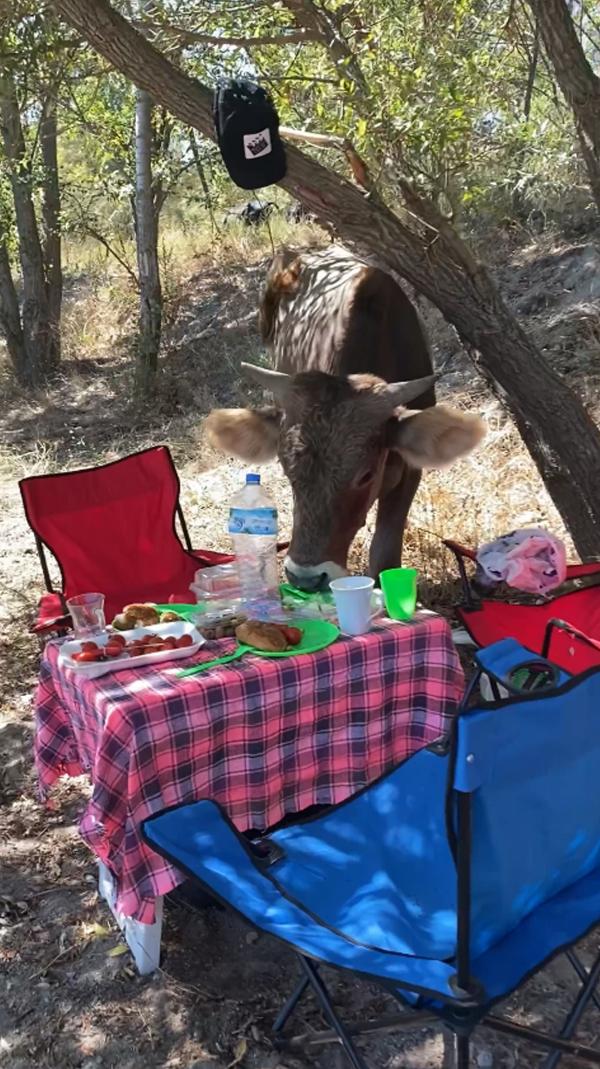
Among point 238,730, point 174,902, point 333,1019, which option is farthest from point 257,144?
point 333,1019

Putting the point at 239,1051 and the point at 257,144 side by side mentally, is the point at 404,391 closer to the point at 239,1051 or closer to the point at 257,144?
the point at 257,144

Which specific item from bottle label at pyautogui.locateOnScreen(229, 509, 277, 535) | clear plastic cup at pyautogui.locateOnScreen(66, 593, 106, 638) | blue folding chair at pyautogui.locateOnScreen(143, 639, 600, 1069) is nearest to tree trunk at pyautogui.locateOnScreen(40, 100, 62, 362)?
bottle label at pyautogui.locateOnScreen(229, 509, 277, 535)

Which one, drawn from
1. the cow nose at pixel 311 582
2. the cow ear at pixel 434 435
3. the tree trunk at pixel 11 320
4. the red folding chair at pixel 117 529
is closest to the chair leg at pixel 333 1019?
the cow nose at pixel 311 582

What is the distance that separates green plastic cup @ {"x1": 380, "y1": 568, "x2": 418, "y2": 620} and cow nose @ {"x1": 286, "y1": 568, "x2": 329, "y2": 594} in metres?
0.48

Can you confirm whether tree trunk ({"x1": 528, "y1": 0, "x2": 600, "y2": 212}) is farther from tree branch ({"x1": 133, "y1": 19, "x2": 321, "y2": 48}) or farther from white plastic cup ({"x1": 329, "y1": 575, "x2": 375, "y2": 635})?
white plastic cup ({"x1": 329, "y1": 575, "x2": 375, "y2": 635})

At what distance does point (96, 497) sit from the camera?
465cm

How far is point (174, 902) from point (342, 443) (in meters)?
1.94

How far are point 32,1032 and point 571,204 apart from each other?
33.8 ft

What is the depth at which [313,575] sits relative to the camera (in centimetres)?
372

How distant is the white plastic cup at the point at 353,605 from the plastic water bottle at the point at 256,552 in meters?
0.34

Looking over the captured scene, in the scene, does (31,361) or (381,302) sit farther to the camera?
(31,361)

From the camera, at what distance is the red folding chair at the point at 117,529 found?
14.6 feet

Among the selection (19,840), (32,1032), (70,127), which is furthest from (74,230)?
(32,1032)

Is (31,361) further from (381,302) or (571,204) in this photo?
(381,302)
